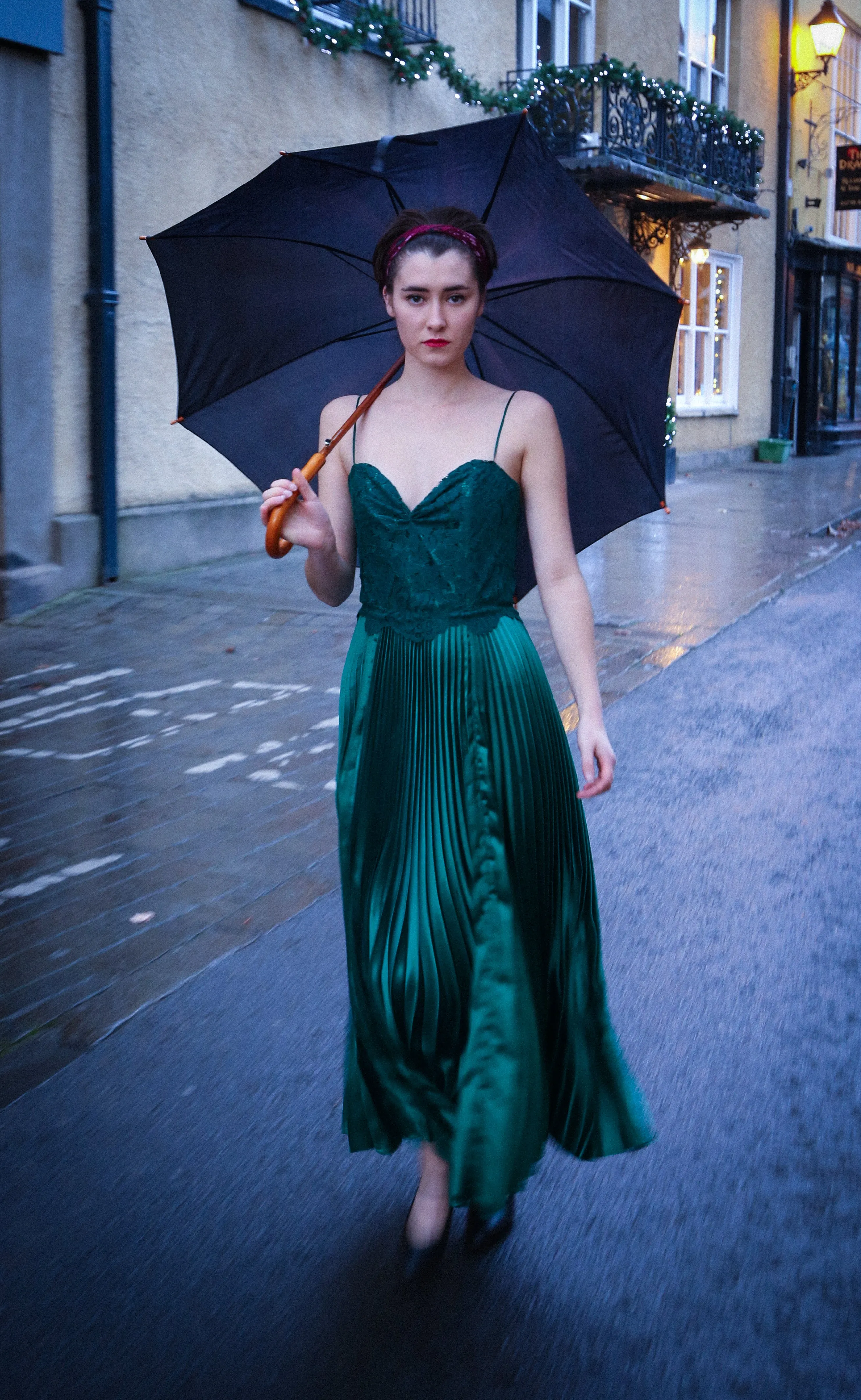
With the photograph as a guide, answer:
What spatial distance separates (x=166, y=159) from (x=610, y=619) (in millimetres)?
4881

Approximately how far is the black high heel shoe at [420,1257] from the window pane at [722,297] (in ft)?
67.4

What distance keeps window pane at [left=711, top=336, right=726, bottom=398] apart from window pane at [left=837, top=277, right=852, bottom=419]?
18.3ft

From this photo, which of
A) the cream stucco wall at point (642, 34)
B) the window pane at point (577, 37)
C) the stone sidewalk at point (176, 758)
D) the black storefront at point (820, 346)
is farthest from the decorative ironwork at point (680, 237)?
the stone sidewalk at point (176, 758)

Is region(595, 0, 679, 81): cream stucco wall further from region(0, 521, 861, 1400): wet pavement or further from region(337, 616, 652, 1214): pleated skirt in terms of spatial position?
region(337, 616, 652, 1214): pleated skirt

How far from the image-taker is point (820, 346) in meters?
25.7

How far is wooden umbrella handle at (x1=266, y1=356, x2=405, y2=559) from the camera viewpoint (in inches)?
87.1

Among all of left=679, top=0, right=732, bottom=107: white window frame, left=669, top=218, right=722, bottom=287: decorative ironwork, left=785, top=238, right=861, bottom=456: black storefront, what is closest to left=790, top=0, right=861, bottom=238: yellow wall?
left=785, top=238, right=861, bottom=456: black storefront

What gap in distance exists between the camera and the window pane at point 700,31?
19.6m

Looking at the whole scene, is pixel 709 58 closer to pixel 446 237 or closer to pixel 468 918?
pixel 446 237

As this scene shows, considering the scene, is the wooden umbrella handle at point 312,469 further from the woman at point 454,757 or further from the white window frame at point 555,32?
the white window frame at point 555,32


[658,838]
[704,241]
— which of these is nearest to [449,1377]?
[658,838]

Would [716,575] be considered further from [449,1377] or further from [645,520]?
[449,1377]

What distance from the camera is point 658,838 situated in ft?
15.9

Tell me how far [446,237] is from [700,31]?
65.6 feet
